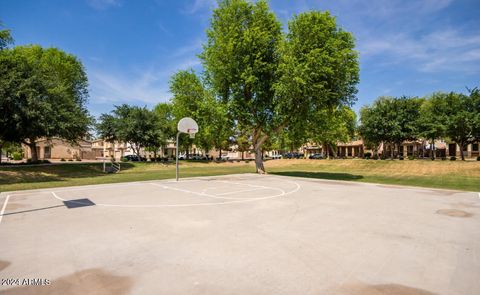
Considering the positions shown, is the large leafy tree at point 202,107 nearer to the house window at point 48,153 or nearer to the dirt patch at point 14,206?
the dirt patch at point 14,206

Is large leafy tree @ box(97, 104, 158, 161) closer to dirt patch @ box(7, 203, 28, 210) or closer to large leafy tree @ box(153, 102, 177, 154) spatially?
large leafy tree @ box(153, 102, 177, 154)

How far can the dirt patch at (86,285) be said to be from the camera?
405cm

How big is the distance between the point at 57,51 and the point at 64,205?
39510mm

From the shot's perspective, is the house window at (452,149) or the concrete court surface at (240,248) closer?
the concrete court surface at (240,248)

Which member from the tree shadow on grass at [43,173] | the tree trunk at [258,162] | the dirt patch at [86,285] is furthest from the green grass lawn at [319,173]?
the dirt patch at [86,285]

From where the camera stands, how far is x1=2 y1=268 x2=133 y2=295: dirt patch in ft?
13.3

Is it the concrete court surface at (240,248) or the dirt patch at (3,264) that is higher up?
the dirt patch at (3,264)

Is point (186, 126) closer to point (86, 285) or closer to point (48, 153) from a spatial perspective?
point (86, 285)

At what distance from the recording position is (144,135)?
161 feet

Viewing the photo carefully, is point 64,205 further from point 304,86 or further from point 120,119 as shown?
point 120,119

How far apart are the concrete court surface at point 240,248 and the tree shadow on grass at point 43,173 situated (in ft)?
55.6

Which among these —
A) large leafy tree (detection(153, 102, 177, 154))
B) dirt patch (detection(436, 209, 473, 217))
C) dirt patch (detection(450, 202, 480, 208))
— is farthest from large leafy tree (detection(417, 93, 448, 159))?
large leafy tree (detection(153, 102, 177, 154))

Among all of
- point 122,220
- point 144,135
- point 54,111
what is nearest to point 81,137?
point 54,111

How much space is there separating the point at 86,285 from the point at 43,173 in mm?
30693
